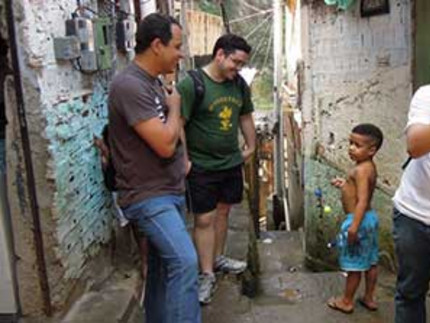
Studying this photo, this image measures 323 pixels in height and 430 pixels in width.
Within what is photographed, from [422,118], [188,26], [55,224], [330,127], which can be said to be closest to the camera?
[422,118]

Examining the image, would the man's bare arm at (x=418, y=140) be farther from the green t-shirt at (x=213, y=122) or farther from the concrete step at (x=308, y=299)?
the concrete step at (x=308, y=299)

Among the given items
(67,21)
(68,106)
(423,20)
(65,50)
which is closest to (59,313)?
(68,106)

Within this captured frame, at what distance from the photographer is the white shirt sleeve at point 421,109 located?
2.51 meters

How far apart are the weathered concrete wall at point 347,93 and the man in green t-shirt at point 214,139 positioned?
1.58 metres

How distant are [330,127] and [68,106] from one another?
12.2ft

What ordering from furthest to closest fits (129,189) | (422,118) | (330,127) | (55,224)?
1. (330,127)
2. (55,224)
3. (129,189)
4. (422,118)

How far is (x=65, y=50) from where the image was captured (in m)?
3.21

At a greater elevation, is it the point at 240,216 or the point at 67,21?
the point at 67,21

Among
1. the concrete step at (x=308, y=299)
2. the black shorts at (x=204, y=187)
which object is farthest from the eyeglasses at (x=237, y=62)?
the concrete step at (x=308, y=299)

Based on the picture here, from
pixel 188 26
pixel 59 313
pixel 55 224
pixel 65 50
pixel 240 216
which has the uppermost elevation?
pixel 188 26

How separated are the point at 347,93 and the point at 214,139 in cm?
254

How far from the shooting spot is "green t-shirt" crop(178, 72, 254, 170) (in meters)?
3.79

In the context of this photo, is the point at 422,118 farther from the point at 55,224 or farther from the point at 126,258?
the point at 126,258

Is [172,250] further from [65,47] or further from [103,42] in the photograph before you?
[103,42]
